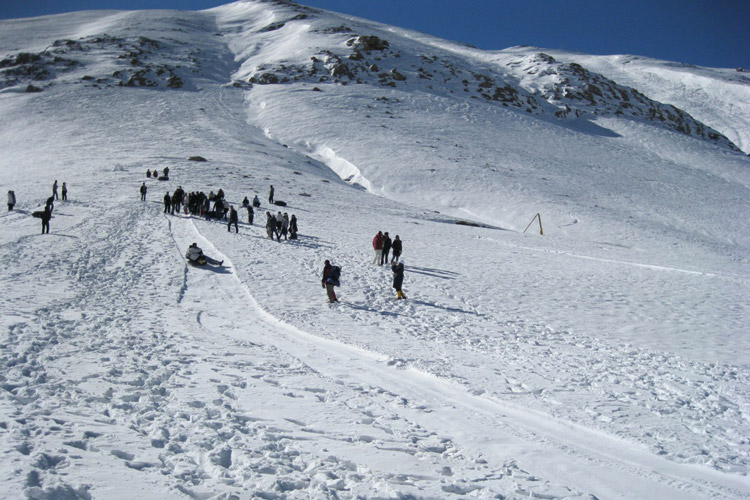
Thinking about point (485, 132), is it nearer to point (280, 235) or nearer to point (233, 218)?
point (280, 235)

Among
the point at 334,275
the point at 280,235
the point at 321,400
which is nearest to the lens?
the point at 321,400

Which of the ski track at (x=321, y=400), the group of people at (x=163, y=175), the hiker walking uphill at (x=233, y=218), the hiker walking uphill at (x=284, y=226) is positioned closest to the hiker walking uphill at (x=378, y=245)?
the ski track at (x=321, y=400)

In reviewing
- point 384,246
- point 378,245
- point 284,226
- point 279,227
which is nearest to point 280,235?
point 279,227

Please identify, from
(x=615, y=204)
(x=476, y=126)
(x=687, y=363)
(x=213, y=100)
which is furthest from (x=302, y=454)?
(x=213, y=100)

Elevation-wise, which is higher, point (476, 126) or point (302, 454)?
point (476, 126)

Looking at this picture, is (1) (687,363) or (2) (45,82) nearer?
(1) (687,363)

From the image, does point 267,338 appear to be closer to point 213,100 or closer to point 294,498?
point 294,498

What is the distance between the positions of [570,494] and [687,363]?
666 centimetres

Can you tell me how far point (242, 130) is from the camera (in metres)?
61.4

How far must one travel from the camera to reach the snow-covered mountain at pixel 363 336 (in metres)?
5.70

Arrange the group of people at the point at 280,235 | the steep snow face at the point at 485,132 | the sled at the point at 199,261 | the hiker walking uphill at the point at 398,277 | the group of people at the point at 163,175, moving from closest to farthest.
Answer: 1. the group of people at the point at 280,235
2. the hiker walking uphill at the point at 398,277
3. the sled at the point at 199,261
4. the group of people at the point at 163,175
5. the steep snow face at the point at 485,132

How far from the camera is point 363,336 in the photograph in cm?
1130

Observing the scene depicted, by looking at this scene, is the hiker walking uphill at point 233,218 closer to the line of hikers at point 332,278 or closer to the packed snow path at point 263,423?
the line of hikers at point 332,278

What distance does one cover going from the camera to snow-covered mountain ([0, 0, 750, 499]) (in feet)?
18.7
